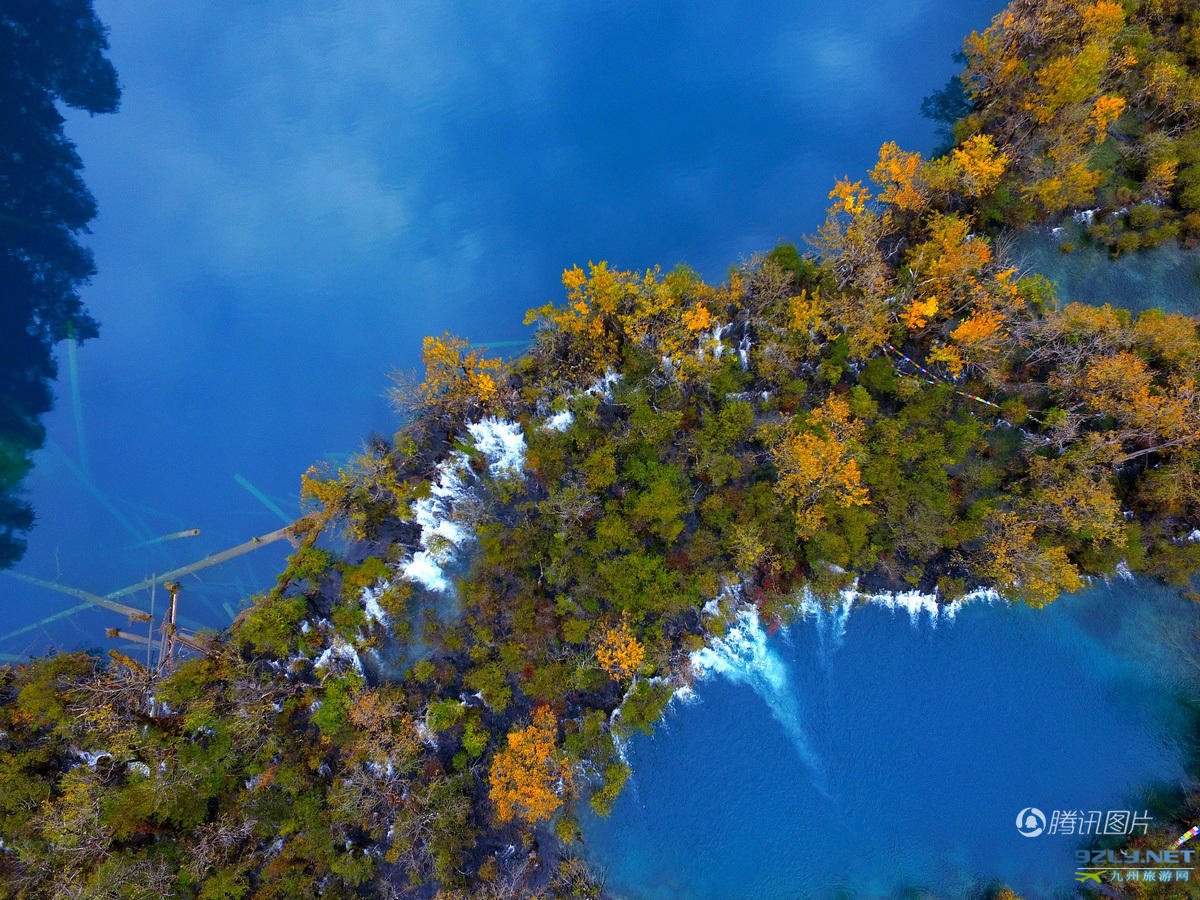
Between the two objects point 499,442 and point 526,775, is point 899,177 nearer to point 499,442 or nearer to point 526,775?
point 499,442

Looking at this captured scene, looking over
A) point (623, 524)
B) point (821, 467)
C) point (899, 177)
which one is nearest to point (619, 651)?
point (623, 524)

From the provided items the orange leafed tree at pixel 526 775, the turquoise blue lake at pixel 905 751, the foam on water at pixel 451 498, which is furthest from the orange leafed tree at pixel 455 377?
Result: the turquoise blue lake at pixel 905 751

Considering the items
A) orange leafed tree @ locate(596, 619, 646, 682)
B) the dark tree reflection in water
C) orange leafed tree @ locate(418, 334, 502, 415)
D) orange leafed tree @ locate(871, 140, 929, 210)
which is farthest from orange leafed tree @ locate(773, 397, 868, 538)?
the dark tree reflection in water

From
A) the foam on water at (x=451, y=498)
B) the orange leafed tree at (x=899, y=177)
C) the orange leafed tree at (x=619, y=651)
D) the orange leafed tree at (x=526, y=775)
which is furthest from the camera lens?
the foam on water at (x=451, y=498)

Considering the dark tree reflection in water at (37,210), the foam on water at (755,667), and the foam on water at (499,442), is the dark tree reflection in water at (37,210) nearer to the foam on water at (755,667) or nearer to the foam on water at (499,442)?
the foam on water at (499,442)

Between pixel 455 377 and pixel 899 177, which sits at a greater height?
pixel 899 177

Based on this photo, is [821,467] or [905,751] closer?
[821,467]

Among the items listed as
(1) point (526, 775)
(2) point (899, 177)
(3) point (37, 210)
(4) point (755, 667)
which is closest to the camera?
(1) point (526, 775)

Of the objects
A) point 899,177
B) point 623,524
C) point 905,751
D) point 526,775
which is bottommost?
point 526,775
